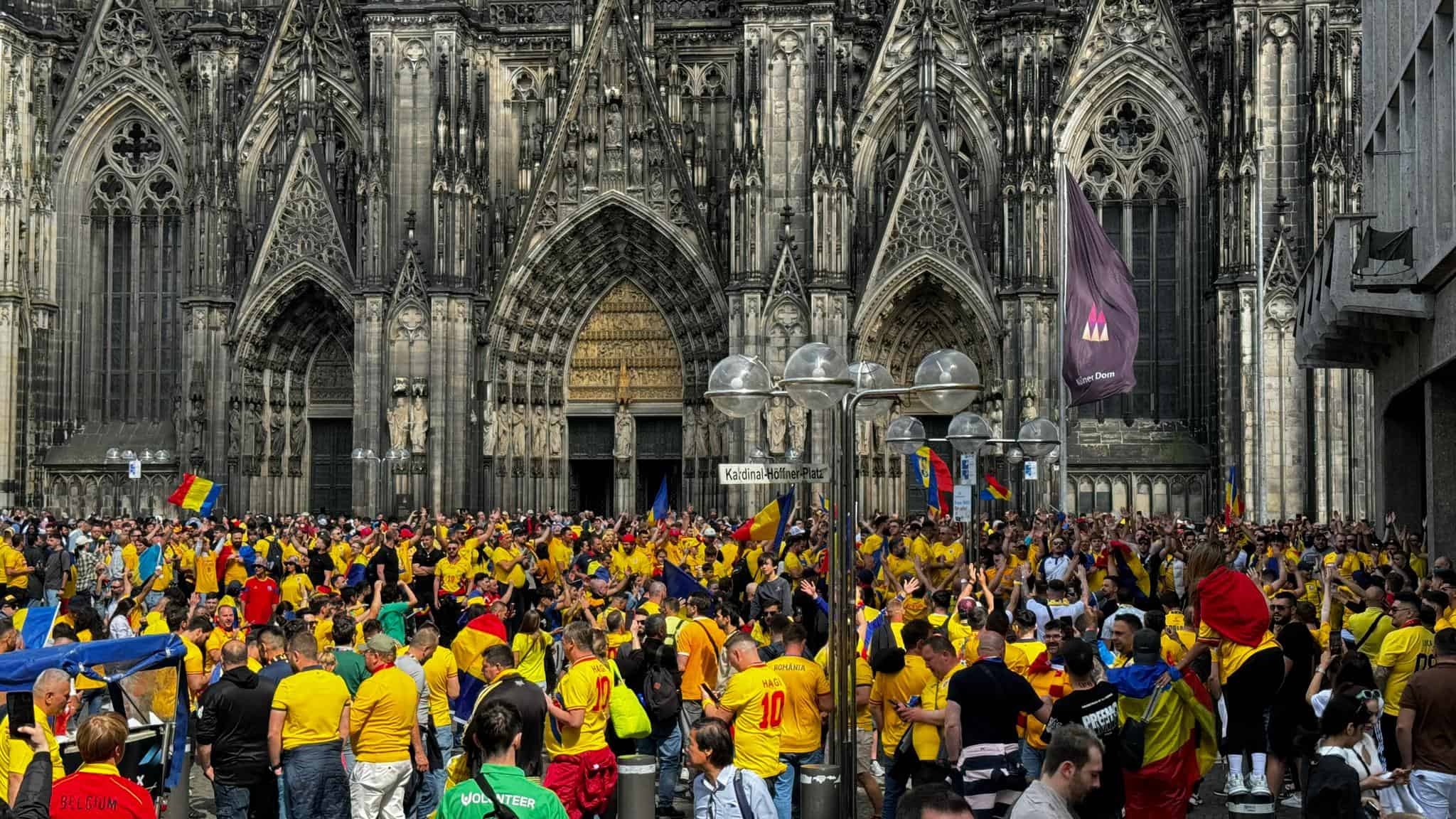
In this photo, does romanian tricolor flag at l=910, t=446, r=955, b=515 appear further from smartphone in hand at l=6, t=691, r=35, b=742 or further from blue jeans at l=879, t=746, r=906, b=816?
smartphone in hand at l=6, t=691, r=35, b=742

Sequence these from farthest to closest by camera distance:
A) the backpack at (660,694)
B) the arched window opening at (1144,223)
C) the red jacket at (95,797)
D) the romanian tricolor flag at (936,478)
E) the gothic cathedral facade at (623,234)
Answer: the arched window opening at (1144,223)
the gothic cathedral facade at (623,234)
the romanian tricolor flag at (936,478)
the backpack at (660,694)
the red jacket at (95,797)

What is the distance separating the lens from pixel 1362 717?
9266mm

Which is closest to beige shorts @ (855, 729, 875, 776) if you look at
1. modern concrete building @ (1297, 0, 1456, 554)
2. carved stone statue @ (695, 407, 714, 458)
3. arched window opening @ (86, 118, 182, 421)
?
modern concrete building @ (1297, 0, 1456, 554)

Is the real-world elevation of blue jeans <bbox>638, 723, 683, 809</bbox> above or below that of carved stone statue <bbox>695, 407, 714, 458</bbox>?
below

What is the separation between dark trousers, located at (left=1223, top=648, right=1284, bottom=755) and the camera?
1167 centimetres

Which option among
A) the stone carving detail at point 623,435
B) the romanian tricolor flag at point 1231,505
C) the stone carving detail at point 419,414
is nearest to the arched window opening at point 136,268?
the stone carving detail at point 419,414

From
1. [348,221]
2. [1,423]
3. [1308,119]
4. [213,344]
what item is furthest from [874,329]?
[1,423]

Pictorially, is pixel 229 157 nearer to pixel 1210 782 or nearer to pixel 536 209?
pixel 536 209

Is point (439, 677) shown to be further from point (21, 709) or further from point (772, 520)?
point (772, 520)

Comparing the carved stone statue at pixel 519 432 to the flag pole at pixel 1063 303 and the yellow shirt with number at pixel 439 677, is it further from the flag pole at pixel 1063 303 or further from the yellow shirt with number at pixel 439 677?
the yellow shirt with number at pixel 439 677

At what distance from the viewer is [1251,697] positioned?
38.7ft

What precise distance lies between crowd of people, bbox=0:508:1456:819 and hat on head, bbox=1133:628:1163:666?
0.06 feet

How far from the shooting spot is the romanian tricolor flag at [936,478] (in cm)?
2491

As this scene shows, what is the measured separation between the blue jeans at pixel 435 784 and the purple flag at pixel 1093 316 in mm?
15558
